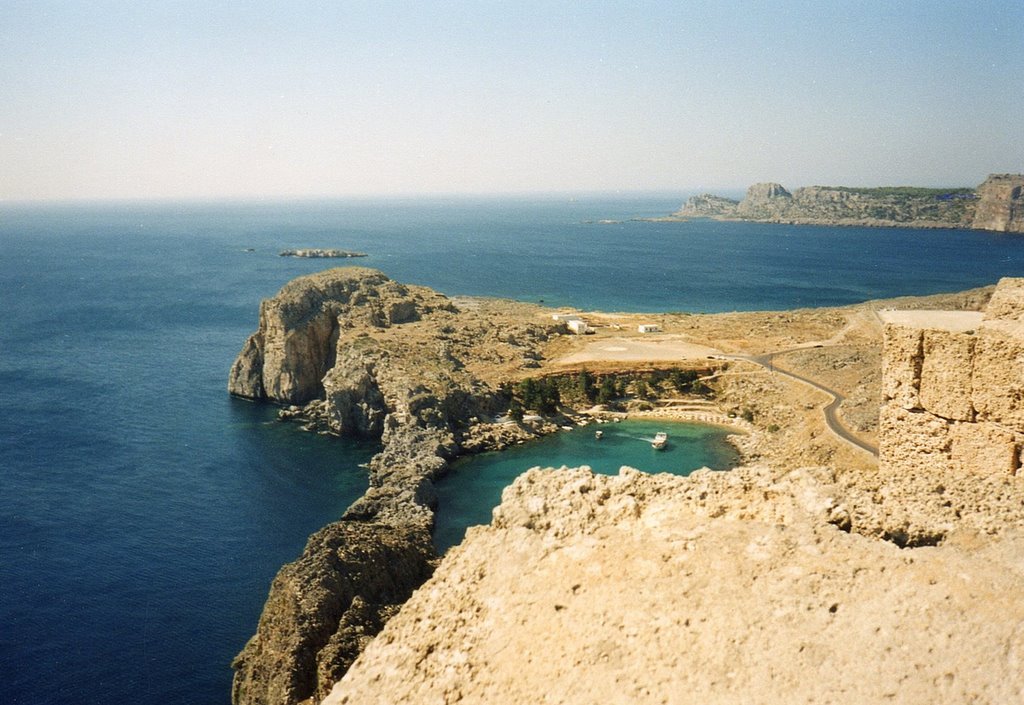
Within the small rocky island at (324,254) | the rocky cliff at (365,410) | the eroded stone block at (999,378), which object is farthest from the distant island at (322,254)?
the eroded stone block at (999,378)

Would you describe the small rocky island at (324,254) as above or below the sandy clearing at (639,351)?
above

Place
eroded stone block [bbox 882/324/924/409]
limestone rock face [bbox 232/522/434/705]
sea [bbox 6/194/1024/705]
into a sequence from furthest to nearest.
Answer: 1. sea [bbox 6/194/1024/705]
2. limestone rock face [bbox 232/522/434/705]
3. eroded stone block [bbox 882/324/924/409]

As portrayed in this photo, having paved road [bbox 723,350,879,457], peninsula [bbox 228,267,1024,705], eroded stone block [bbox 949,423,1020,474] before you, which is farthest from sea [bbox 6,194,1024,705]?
eroded stone block [bbox 949,423,1020,474]

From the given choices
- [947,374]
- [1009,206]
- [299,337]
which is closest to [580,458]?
[299,337]

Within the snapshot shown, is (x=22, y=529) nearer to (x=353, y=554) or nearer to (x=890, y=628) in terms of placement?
(x=353, y=554)

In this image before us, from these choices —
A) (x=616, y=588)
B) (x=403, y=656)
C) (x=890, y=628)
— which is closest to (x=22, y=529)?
(x=403, y=656)

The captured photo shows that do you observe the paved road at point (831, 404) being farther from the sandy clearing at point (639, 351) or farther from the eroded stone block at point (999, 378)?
the eroded stone block at point (999, 378)

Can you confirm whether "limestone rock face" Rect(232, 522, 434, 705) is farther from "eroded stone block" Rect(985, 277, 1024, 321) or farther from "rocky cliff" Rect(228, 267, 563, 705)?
"eroded stone block" Rect(985, 277, 1024, 321)
